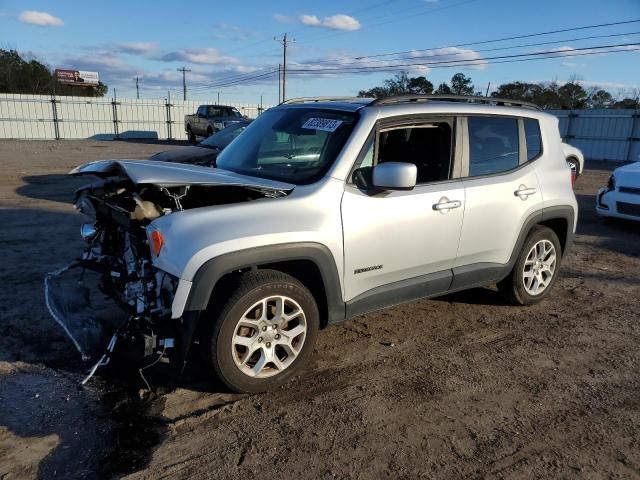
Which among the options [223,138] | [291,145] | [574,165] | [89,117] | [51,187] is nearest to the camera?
[291,145]

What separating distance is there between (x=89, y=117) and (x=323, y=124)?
1354 inches

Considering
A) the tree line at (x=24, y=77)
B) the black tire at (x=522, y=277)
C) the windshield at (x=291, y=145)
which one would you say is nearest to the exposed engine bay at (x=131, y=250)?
the windshield at (x=291, y=145)

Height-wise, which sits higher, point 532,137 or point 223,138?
point 532,137

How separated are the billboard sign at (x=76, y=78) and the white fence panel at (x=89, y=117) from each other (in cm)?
3192

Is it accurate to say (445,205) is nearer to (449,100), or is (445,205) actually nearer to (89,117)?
(449,100)

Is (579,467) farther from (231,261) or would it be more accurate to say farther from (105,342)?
(105,342)

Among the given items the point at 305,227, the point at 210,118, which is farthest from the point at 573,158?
the point at 210,118

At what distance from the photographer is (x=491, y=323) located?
4891 mm

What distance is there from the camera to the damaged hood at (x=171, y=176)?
11.0ft

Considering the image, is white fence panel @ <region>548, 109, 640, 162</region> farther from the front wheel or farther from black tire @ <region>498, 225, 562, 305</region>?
black tire @ <region>498, 225, 562, 305</region>

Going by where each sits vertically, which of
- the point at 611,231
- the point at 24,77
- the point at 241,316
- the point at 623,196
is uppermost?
the point at 24,77

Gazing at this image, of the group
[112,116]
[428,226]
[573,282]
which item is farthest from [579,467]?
[112,116]

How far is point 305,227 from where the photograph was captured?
11.5ft

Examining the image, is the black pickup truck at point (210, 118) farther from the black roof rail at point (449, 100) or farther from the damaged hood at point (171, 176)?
the damaged hood at point (171, 176)
